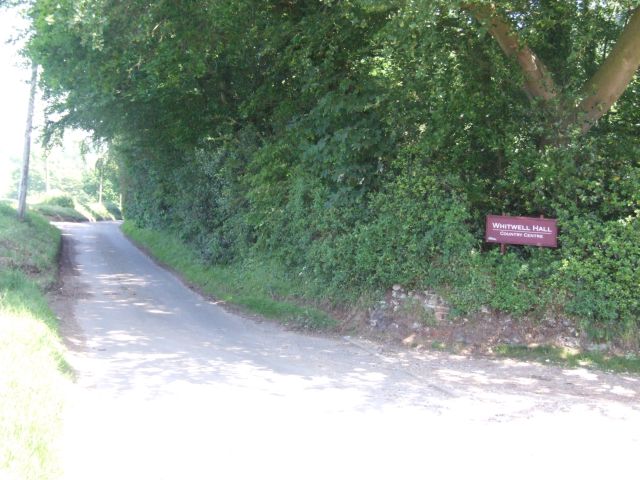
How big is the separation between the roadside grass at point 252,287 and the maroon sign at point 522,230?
3.65m

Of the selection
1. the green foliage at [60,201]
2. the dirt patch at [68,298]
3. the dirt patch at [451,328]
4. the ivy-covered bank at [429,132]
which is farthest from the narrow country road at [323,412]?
the green foliage at [60,201]

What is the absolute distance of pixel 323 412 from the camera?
22.1 ft

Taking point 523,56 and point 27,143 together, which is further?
point 27,143

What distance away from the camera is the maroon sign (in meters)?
10.9

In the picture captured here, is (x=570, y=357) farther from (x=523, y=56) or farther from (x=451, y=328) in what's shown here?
(x=523, y=56)

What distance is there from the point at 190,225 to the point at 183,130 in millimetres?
3665

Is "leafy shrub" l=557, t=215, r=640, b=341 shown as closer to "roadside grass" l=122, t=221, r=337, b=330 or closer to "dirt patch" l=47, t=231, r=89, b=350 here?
"roadside grass" l=122, t=221, r=337, b=330

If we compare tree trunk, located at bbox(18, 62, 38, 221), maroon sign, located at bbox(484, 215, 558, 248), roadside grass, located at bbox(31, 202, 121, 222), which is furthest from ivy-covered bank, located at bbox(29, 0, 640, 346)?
roadside grass, located at bbox(31, 202, 121, 222)

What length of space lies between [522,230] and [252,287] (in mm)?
7316

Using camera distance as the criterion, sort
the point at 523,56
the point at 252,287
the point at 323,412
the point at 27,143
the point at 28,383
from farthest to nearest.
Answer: the point at 27,143, the point at 252,287, the point at 523,56, the point at 323,412, the point at 28,383

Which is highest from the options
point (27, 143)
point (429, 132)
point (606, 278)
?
point (429, 132)

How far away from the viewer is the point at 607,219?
11.0m

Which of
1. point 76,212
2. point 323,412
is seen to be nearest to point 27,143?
point 323,412

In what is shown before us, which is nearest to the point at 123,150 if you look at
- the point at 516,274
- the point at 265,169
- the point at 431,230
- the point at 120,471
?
the point at 265,169
